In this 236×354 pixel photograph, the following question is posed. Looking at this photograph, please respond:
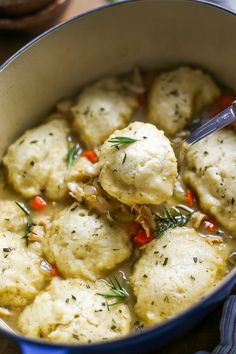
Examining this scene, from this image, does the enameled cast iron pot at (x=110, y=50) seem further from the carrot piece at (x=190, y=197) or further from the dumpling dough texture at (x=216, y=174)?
the carrot piece at (x=190, y=197)

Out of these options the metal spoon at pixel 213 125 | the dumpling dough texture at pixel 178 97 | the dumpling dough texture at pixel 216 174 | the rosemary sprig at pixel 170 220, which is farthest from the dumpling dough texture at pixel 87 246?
the dumpling dough texture at pixel 178 97

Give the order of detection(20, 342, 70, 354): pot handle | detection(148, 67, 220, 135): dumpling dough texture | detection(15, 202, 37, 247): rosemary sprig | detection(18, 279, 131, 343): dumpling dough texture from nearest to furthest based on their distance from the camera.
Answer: detection(20, 342, 70, 354): pot handle → detection(18, 279, 131, 343): dumpling dough texture → detection(15, 202, 37, 247): rosemary sprig → detection(148, 67, 220, 135): dumpling dough texture

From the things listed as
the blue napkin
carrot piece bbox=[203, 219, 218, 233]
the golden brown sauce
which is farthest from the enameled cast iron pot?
the blue napkin

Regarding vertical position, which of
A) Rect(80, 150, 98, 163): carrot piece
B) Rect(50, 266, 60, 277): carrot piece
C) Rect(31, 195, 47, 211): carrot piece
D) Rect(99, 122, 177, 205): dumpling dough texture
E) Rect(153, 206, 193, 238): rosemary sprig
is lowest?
Rect(50, 266, 60, 277): carrot piece

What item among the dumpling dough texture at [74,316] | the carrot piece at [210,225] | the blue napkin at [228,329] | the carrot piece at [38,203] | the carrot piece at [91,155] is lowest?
the blue napkin at [228,329]

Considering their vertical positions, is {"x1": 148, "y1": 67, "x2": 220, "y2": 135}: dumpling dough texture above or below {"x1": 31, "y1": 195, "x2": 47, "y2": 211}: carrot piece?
above

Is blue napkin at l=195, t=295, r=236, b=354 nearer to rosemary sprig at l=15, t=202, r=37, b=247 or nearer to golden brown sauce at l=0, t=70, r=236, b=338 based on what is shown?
golden brown sauce at l=0, t=70, r=236, b=338

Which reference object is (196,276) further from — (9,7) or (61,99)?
(9,7)

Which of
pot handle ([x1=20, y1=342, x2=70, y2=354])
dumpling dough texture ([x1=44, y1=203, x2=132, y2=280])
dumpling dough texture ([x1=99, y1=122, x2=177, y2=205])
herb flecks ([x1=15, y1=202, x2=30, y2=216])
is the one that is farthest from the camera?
herb flecks ([x1=15, y1=202, x2=30, y2=216])
